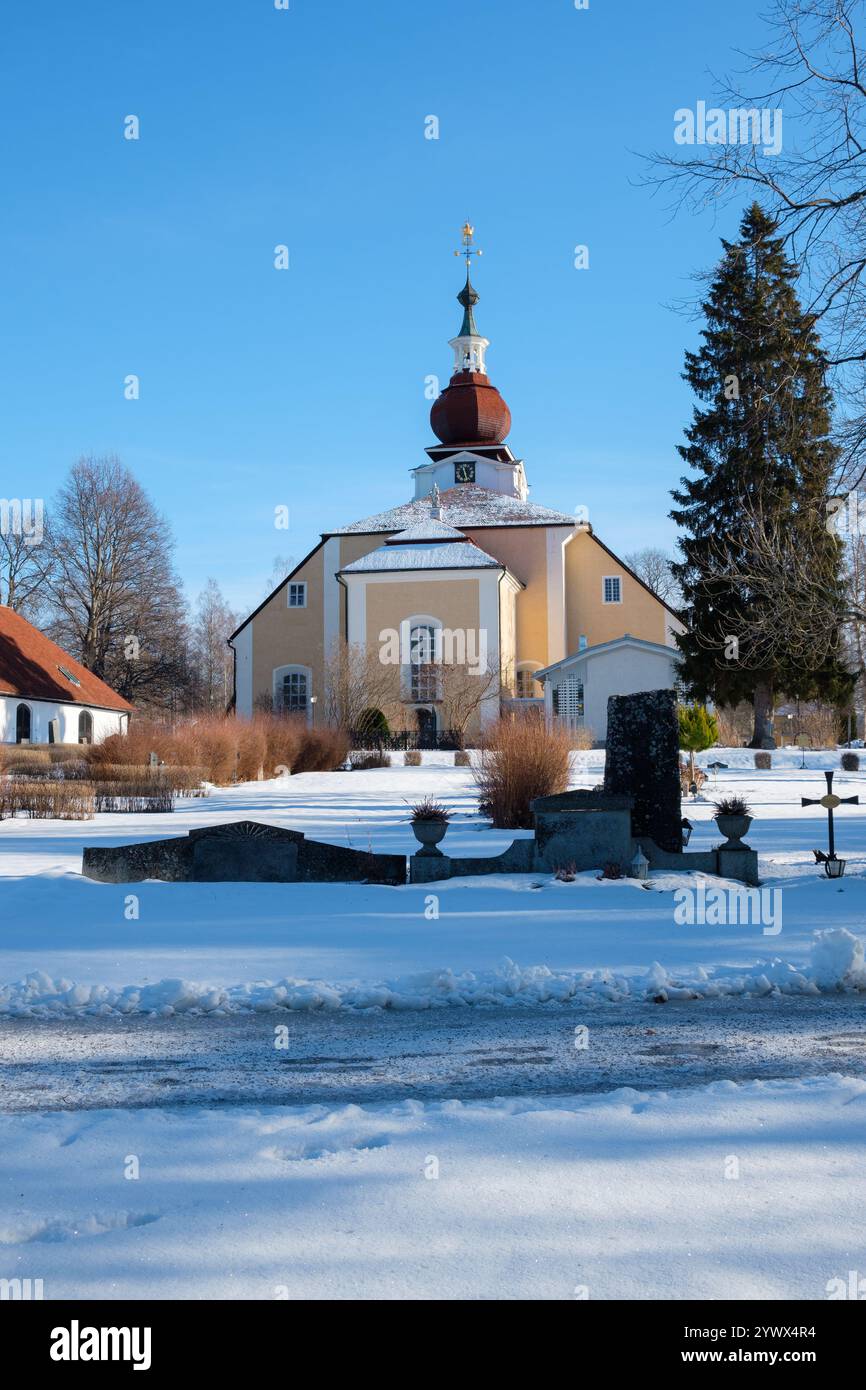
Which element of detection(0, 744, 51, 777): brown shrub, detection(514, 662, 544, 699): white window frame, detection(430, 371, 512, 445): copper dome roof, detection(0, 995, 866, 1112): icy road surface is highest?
detection(430, 371, 512, 445): copper dome roof

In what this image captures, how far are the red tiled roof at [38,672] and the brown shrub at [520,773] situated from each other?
2552 centimetres

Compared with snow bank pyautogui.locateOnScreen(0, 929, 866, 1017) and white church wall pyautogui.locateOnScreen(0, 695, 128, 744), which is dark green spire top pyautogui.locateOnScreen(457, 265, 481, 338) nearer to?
white church wall pyautogui.locateOnScreen(0, 695, 128, 744)

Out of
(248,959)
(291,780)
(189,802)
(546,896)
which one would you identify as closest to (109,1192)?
(248,959)

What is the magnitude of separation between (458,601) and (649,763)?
35.2 meters

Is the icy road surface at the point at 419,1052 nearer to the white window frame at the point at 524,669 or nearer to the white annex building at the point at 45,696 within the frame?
the white annex building at the point at 45,696

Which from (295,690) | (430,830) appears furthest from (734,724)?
(430,830)

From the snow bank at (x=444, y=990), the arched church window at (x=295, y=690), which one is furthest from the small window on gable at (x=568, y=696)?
the snow bank at (x=444, y=990)

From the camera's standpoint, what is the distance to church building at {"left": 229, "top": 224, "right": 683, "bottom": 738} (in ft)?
149

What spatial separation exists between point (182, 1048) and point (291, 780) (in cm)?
2208

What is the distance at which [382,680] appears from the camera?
44938 mm

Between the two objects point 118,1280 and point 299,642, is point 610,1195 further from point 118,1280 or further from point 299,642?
point 299,642

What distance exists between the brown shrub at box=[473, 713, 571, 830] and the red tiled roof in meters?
25.5

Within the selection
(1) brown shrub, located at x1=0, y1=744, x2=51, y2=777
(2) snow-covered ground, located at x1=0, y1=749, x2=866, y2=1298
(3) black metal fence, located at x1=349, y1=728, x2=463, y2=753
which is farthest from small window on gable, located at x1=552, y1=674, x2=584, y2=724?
(2) snow-covered ground, located at x1=0, y1=749, x2=866, y2=1298

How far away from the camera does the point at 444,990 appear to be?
21.6ft
